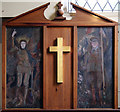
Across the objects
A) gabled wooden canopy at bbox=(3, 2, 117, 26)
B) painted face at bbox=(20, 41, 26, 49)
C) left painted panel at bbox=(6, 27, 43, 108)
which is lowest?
left painted panel at bbox=(6, 27, 43, 108)

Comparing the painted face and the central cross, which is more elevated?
the painted face

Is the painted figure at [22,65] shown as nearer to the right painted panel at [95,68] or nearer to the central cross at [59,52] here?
the central cross at [59,52]

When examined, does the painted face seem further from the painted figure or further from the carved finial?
the carved finial

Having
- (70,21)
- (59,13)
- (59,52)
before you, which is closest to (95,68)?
(59,52)

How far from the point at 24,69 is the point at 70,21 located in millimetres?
1046

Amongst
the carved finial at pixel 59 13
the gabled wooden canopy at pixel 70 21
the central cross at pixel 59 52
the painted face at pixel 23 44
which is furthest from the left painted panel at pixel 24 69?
the carved finial at pixel 59 13

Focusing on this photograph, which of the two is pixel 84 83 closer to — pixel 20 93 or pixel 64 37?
pixel 64 37

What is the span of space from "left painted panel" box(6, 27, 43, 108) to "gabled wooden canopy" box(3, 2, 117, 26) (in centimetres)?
11

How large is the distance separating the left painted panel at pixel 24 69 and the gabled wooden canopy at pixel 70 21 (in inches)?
4.3

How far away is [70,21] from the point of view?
2.92m

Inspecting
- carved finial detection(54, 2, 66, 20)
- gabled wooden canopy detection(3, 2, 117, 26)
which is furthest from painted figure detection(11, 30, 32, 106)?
carved finial detection(54, 2, 66, 20)

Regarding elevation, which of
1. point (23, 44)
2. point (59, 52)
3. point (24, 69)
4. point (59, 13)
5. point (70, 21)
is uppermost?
point (59, 13)

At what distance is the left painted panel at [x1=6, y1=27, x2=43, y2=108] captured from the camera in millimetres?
2918

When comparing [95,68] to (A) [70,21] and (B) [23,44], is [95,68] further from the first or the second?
(B) [23,44]
